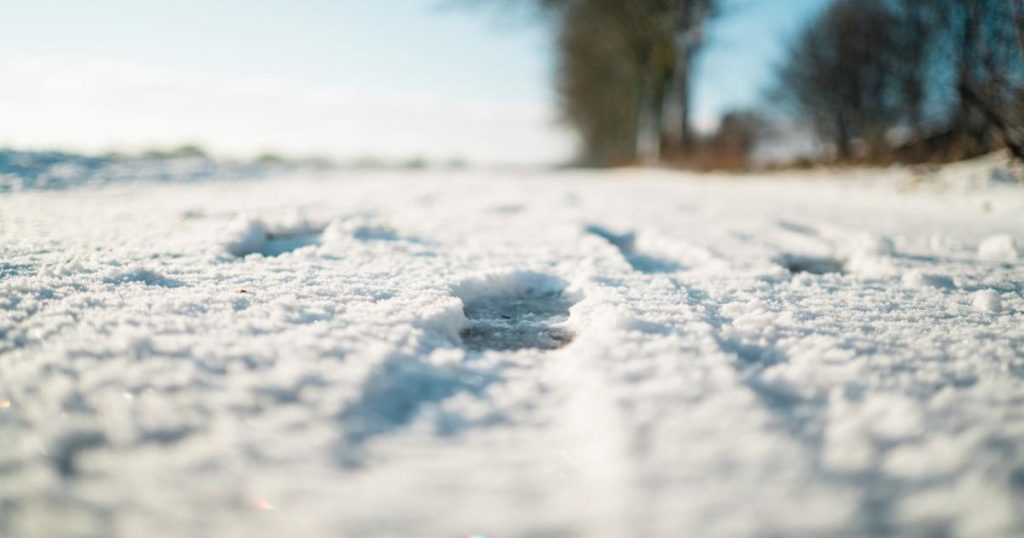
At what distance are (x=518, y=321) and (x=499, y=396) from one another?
551 mm

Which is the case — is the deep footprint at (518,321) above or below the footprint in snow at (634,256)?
A: below

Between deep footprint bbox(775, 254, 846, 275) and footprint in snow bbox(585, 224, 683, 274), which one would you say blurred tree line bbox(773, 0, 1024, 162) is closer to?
deep footprint bbox(775, 254, 846, 275)

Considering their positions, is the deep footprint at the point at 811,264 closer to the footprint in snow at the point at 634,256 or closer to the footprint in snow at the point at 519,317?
the footprint in snow at the point at 634,256

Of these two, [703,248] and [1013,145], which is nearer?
[703,248]

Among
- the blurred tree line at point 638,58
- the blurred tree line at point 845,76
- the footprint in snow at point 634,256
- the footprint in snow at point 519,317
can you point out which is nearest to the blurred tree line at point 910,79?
the blurred tree line at point 845,76

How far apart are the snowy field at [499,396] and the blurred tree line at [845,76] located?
11.6 feet

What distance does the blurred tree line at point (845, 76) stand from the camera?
167 inches

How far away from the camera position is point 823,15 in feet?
45.5

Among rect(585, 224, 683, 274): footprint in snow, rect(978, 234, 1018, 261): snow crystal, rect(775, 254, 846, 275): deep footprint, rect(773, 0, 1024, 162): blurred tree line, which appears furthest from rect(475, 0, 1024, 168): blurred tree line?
rect(585, 224, 683, 274): footprint in snow

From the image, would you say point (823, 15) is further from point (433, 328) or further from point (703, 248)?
point (433, 328)

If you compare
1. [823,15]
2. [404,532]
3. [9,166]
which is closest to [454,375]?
[404,532]

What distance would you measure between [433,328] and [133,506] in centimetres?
76

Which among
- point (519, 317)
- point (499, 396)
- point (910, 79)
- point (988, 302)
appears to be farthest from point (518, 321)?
point (910, 79)

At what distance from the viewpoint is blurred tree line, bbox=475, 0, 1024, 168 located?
4.25 metres
